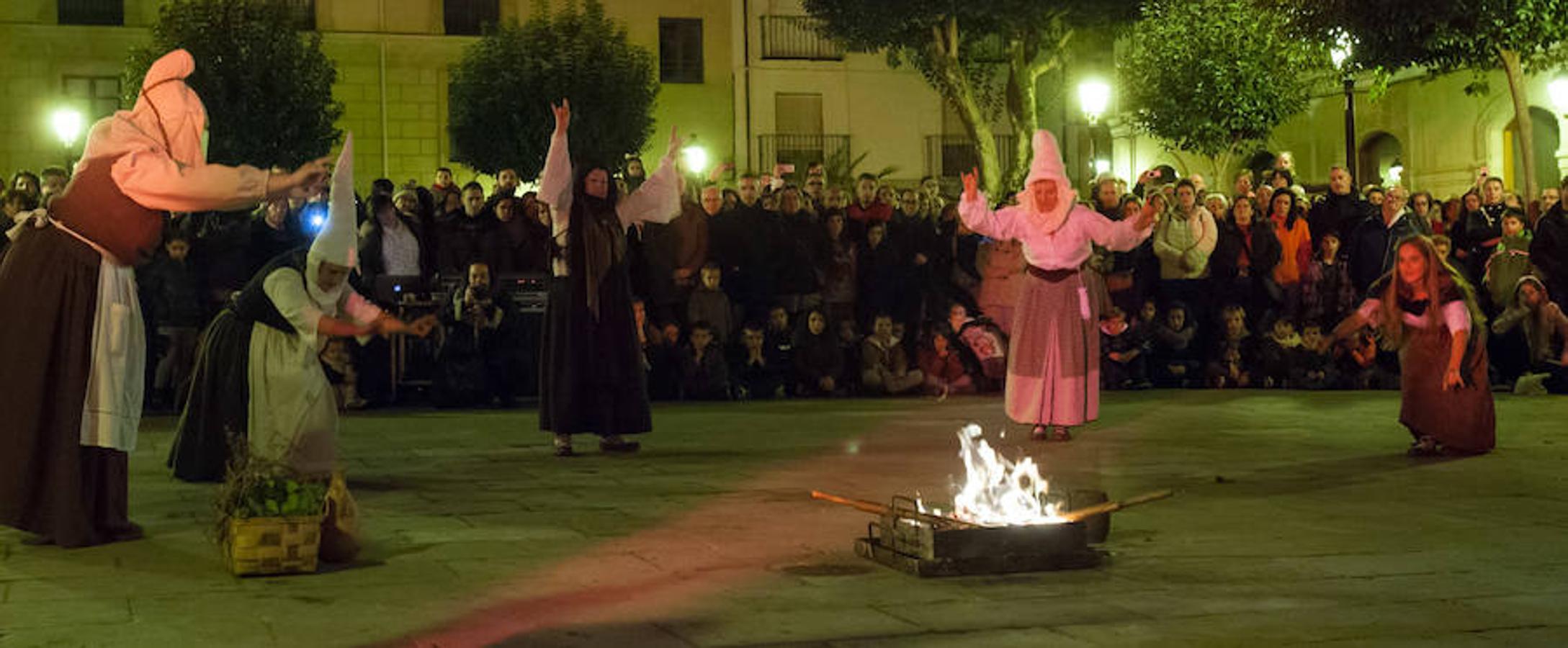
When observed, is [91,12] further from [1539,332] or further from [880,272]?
[1539,332]

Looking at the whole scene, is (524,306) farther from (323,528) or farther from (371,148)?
(371,148)

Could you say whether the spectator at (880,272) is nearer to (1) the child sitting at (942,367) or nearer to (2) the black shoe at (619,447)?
(1) the child sitting at (942,367)

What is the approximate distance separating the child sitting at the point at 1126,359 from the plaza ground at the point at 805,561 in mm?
5706

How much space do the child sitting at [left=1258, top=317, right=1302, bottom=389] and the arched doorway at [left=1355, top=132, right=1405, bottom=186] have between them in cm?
1944

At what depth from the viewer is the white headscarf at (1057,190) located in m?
13.5

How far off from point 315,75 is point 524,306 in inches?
838

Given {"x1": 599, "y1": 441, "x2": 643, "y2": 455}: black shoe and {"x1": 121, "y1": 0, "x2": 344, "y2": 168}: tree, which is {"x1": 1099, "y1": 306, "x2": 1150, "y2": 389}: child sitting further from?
{"x1": 121, "y1": 0, "x2": 344, "y2": 168}: tree

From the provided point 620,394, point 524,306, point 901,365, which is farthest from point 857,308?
point 620,394

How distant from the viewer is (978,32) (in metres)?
39.0

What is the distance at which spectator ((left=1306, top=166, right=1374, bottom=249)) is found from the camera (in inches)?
781

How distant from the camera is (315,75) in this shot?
38.0 m

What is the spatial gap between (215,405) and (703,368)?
7.66 m

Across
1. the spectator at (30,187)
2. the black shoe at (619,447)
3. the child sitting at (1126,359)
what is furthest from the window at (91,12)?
the black shoe at (619,447)

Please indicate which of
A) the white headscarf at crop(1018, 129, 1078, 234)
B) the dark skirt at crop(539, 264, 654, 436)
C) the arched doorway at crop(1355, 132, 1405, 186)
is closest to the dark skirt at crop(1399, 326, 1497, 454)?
the white headscarf at crop(1018, 129, 1078, 234)
